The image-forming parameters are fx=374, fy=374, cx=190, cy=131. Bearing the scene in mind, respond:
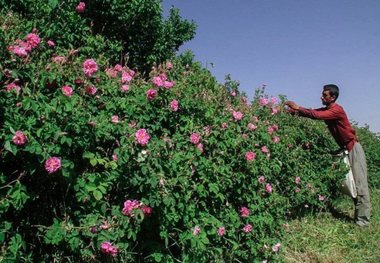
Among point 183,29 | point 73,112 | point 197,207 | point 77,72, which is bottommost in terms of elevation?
point 197,207

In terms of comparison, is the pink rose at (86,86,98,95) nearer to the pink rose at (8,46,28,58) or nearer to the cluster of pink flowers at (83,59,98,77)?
the cluster of pink flowers at (83,59,98,77)

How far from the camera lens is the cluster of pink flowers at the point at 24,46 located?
2.14 meters

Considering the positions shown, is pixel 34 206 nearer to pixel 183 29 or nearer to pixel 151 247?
pixel 151 247

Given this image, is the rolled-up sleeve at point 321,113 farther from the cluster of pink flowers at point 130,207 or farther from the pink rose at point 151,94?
the cluster of pink flowers at point 130,207

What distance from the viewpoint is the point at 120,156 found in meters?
2.25

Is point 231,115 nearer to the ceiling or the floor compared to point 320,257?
nearer to the ceiling

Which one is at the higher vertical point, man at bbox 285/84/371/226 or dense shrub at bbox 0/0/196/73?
dense shrub at bbox 0/0/196/73

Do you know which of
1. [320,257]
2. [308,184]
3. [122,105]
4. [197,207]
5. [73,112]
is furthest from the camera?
[308,184]

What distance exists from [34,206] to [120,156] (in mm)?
656

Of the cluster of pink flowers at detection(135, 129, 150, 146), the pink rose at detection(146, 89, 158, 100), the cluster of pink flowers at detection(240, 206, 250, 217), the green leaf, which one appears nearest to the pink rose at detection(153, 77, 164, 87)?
the pink rose at detection(146, 89, 158, 100)

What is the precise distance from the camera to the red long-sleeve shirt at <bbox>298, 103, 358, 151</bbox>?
15.5 ft

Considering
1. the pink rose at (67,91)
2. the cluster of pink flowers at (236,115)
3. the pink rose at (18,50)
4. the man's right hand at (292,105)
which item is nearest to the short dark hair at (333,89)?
the man's right hand at (292,105)

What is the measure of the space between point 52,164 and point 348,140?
13.9 feet

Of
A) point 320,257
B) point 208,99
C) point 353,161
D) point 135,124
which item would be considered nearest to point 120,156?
point 135,124
